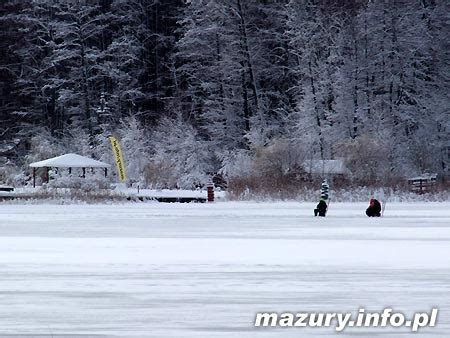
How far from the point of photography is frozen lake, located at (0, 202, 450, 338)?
35.6 feet

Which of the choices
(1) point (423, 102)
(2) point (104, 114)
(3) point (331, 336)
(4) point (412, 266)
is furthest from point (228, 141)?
(3) point (331, 336)

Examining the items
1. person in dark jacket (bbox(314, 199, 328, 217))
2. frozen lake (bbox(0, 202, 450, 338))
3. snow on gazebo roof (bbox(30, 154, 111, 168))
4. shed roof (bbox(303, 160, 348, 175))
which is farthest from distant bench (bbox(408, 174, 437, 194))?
snow on gazebo roof (bbox(30, 154, 111, 168))

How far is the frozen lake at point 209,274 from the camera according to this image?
10852mm

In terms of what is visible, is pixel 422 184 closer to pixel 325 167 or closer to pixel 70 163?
pixel 325 167

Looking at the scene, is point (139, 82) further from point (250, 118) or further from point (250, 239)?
point (250, 239)

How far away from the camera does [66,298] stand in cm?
1223

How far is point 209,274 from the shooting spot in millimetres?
14258

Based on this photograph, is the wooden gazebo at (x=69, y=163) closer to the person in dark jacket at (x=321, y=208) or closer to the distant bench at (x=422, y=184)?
the distant bench at (x=422, y=184)

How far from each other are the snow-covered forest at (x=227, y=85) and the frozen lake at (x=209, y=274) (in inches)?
831

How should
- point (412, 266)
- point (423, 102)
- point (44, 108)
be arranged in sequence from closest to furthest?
point (412, 266) → point (423, 102) → point (44, 108)

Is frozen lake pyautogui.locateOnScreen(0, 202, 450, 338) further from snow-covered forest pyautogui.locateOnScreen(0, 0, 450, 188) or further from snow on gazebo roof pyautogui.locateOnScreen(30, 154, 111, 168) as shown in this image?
snow on gazebo roof pyautogui.locateOnScreen(30, 154, 111, 168)

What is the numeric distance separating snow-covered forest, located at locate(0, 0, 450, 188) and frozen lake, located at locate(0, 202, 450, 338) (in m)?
21.1

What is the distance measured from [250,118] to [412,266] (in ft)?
129

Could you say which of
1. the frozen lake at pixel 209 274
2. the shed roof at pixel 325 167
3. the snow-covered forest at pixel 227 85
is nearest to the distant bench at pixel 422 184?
the snow-covered forest at pixel 227 85
